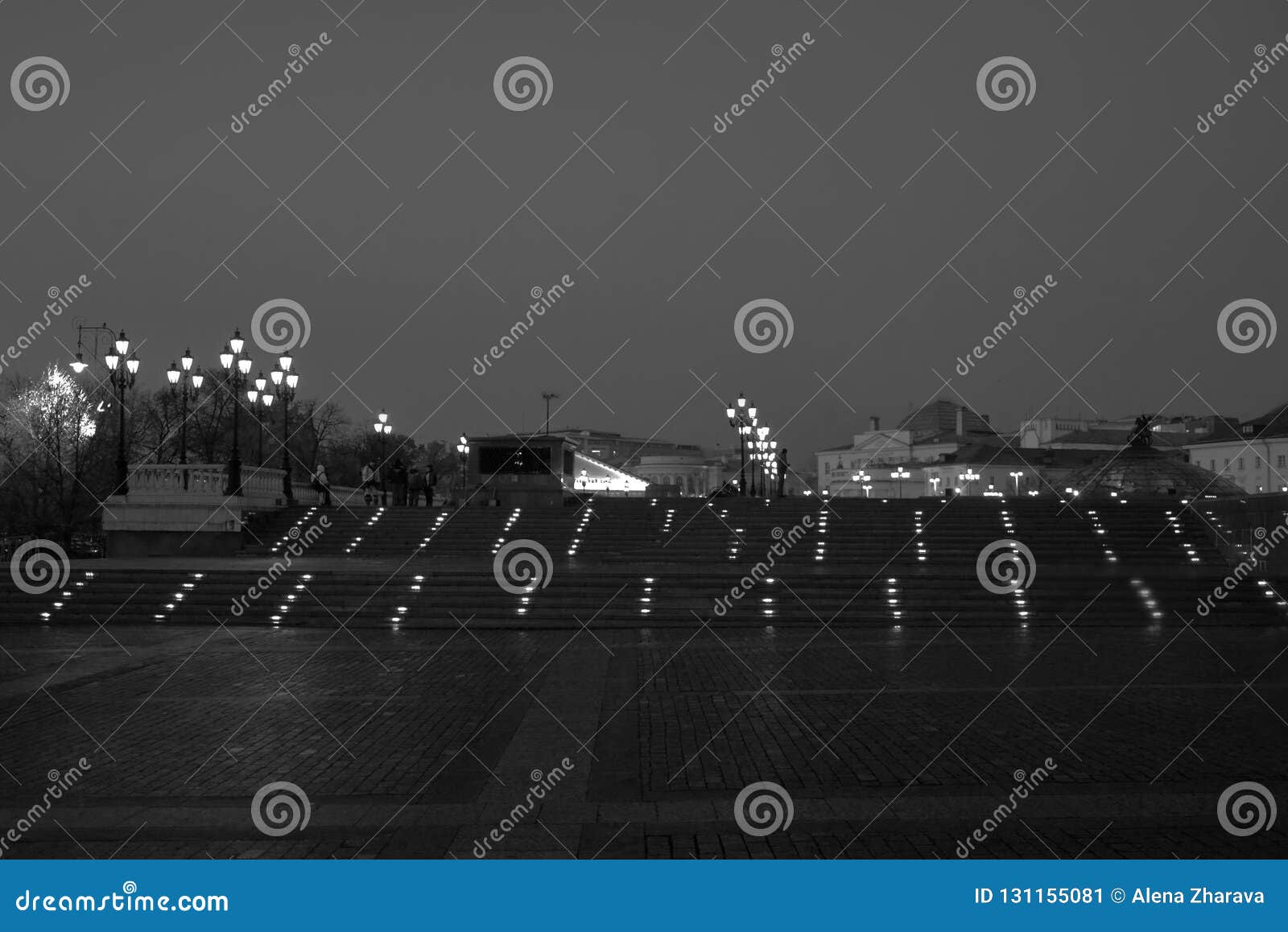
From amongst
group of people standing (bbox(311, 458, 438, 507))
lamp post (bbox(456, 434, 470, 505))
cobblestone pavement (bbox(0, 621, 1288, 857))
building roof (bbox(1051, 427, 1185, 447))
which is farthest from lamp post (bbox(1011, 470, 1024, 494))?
cobblestone pavement (bbox(0, 621, 1288, 857))

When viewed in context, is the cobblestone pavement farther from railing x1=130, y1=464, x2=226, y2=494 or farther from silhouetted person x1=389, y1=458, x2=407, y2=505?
silhouetted person x1=389, y1=458, x2=407, y2=505

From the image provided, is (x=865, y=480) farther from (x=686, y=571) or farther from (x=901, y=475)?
(x=686, y=571)

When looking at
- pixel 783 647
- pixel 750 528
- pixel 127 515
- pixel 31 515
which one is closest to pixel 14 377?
pixel 31 515

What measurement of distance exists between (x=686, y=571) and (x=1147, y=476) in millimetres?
38065

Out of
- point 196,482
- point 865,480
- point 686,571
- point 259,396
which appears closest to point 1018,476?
point 865,480

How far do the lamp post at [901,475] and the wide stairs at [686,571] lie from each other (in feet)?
291

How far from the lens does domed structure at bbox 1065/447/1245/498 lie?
5328 centimetres

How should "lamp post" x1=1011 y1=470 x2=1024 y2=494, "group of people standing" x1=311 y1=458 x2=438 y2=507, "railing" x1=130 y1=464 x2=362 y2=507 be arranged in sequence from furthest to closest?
"lamp post" x1=1011 y1=470 x2=1024 y2=494 → "group of people standing" x1=311 y1=458 x2=438 y2=507 → "railing" x1=130 y1=464 x2=362 y2=507

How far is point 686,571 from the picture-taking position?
2334 centimetres

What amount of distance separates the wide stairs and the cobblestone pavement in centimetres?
384

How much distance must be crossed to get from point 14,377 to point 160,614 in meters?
44.1

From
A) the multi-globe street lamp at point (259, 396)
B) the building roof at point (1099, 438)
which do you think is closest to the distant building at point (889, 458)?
the building roof at point (1099, 438)

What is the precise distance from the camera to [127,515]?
99.6 ft

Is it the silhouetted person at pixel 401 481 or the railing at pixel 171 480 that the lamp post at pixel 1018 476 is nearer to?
the silhouetted person at pixel 401 481
